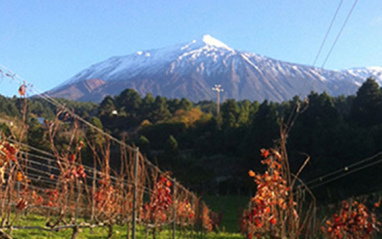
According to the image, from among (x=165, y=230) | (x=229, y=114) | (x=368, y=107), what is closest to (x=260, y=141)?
(x=229, y=114)

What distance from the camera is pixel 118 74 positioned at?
153 meters

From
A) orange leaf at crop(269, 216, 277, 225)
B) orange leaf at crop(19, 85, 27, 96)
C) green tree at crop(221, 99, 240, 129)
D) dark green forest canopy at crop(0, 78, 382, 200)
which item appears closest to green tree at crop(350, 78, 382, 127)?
dark green forest canopy at crop(0, 78, 382, 200)

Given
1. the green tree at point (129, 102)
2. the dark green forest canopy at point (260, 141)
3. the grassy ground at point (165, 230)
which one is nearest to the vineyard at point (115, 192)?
the grassy ground at point (165, 230)

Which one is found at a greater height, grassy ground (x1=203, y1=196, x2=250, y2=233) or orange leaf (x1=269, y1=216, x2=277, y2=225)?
orange leaf (x1=269, y1=216, x2=277, y2=225)

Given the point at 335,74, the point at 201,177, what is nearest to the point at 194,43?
the point at 335,74

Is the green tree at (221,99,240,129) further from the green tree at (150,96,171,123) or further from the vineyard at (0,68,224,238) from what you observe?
the vineyard at (0,68,224,238)

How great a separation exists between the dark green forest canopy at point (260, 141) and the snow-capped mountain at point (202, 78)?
75.0 m

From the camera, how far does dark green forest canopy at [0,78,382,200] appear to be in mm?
22656

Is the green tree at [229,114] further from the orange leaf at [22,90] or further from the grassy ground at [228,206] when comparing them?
the orange leaf at [22,90]

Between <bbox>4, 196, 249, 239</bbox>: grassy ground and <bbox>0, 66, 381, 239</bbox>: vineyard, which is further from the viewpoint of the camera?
<bbox>4, 196, 249, 239</bbox>: grassy ground

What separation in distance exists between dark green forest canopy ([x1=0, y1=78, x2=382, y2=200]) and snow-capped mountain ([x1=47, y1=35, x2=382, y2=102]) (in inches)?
2952

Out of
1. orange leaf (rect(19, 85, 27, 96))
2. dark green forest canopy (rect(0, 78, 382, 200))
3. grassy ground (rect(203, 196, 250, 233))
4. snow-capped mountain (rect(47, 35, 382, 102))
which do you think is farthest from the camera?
snow-capped mountain (rect(47, 35, 382, 102))

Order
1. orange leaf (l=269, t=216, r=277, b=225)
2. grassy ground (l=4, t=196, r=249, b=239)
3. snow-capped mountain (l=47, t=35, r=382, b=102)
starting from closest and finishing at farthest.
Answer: orange leaf (l=269, t=216, r=277, b=225) → grassy ground (l=4, t=196, r=249, b=239) → snow-capped mountain (l=47, t=35, r=382, b=102)

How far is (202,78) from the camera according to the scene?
13350cm
